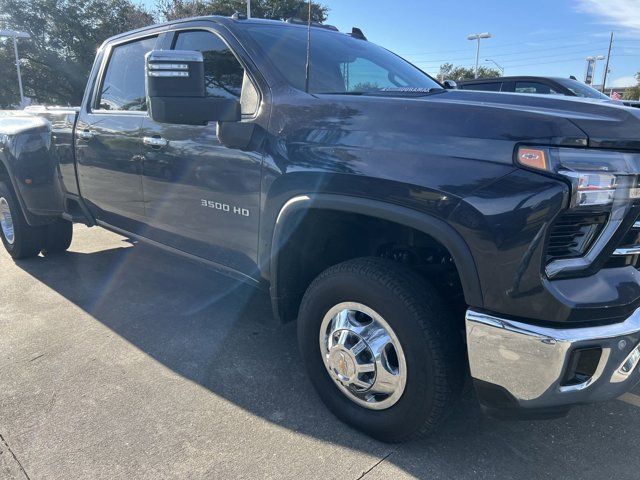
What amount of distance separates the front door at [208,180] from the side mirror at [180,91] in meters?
0.20

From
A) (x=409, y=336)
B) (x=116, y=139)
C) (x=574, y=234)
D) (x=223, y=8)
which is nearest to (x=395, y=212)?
(x=409, y=336)

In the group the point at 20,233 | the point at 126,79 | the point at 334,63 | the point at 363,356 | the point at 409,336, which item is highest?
the point at 334,63

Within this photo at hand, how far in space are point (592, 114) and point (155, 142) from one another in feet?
8.17

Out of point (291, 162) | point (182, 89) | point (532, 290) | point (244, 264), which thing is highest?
point (182, 89)

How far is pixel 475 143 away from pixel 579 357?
862 millimetres

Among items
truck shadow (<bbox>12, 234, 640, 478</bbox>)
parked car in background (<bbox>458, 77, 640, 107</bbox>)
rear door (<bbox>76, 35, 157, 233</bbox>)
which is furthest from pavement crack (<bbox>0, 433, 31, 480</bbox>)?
parked car in background (<bbox>458, 77, 640, 107</bbox>)

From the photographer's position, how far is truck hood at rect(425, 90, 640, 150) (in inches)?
71.9

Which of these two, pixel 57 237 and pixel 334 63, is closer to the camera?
pixel 334 63

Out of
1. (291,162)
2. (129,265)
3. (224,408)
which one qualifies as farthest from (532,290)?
(129,265)

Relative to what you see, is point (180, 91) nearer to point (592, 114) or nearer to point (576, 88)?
point (592, 114)

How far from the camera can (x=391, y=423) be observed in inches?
91.4

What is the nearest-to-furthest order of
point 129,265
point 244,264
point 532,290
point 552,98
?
point 532,290, point 552,98, point 244,264, point 129,265

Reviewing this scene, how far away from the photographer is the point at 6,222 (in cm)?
533

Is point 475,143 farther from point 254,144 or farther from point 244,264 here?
point 244,264
